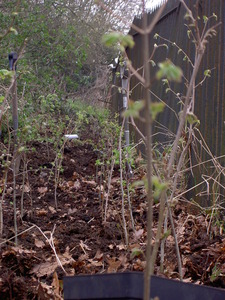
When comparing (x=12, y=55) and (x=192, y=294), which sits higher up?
(x=12, y=55)

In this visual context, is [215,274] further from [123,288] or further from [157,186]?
[157,186]

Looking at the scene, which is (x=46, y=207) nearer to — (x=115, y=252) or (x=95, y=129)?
(x=115, y=252)

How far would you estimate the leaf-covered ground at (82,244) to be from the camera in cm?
287

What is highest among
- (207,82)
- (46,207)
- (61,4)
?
(61,4)

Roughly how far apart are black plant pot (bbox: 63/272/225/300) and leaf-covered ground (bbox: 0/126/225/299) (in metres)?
0.47

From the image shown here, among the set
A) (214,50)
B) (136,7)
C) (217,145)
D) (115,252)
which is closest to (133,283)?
→ (115,252)

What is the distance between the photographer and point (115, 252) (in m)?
3.52

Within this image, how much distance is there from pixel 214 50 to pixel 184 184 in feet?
4.41

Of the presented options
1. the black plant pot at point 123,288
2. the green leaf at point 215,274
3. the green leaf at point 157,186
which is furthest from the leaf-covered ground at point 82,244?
the green leaf at point 157,186

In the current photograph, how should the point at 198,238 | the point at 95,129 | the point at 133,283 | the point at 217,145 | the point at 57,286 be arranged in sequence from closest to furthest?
Result: 1. the point at 133,283
2. the point at 57,286
3. the point at 198,238
4. the point at 217,145
5. the point at 95,129

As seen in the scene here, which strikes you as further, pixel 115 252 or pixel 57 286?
pixel 115 252

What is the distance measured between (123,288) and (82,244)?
212cm

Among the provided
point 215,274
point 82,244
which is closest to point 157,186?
point 215,274

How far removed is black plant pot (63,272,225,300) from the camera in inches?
59.3
